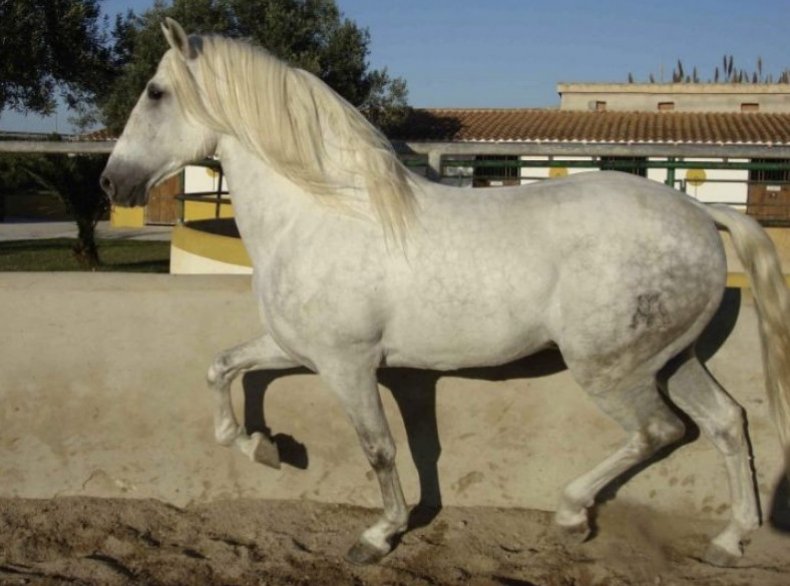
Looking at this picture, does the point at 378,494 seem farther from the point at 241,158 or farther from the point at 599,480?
the point at 241,158

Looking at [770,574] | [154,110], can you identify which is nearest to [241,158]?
[154,110]

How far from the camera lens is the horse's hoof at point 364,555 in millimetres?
3549

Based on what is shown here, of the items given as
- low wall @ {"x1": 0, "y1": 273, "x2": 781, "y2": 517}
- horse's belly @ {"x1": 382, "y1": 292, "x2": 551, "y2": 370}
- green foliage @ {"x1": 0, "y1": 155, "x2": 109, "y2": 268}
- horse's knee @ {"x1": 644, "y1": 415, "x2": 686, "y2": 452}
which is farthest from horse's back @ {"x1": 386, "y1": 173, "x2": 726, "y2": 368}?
green foliage @ {"x1": 0, "y1": 155, "x2": 109, "y2": 268}

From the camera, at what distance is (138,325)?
415 centimetres

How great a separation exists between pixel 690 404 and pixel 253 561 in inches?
66.4

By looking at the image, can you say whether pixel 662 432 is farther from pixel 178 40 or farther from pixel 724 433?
pixel 178 40

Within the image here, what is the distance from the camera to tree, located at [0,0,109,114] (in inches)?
590

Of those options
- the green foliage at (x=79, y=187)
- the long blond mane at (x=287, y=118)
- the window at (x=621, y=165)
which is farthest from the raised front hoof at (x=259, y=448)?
the green foliage at (x=79, y=187)

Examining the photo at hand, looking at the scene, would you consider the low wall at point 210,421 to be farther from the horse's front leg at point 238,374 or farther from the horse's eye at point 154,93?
the horse's eye at point 154,93

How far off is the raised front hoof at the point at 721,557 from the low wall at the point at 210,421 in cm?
39

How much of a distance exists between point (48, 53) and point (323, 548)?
13.8m

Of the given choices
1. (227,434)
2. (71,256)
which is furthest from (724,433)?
(71,256)

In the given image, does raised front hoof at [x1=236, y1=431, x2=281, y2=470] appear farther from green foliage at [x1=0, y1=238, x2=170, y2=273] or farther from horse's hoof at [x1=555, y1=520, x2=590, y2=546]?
green foliage at [x1=0, y1=238, x2=170, y2=273]

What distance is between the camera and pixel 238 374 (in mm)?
3764
